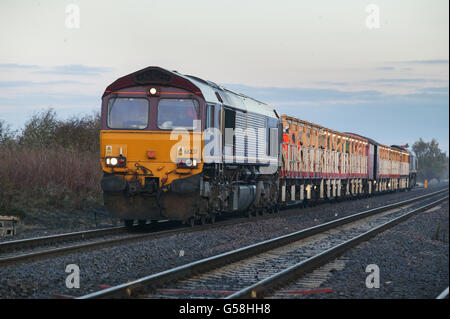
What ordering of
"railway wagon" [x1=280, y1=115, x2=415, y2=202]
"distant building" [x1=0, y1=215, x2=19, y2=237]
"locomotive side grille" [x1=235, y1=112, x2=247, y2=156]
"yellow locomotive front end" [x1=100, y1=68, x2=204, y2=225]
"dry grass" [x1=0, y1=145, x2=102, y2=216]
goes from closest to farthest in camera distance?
"distant building" [x1=0, y1=215, x2=19, y2=237] → "yellow locomotive front end" [x1=100, y1=68, x2=204, y2=225] → "locomotive side grille" [x1=235, y1=112, x2=247, y2=156] → "dry grass" [x1=0, y1=145, x2=102, y2=216] → "railway wagon" [x1=280, y1=115, x2=415, y2=202]

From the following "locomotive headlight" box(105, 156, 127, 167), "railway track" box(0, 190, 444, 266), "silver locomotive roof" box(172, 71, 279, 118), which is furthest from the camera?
"silver locomotive roof" box(172, 71, 279, 118)

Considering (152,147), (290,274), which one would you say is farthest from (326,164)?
(290,274)

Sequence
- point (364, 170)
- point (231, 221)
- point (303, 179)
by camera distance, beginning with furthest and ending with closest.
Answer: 1. point (364, 170)
2. point (303, 179)
3. point (231, 221)

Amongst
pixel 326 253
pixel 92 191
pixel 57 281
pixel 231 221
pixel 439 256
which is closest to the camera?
pixel 57 281

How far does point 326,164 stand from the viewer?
29.8 m

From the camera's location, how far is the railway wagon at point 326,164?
24281 mm

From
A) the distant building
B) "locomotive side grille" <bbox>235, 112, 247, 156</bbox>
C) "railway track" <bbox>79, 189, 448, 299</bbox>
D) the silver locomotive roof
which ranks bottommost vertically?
"railway track" <bbox>79, 189, 448, 299</bbox>

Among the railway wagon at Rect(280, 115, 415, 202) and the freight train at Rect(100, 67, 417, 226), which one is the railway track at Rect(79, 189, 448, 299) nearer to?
the freight train at Rect(100, 67, 417, 226)

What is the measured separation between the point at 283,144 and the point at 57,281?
15.4m

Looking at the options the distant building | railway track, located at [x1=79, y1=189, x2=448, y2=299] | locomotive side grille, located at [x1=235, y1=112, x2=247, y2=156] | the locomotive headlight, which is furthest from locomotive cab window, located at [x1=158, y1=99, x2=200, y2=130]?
the distant building

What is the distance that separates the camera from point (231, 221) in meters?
17.4

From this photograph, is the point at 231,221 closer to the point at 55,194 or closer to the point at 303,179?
the point at 55,194

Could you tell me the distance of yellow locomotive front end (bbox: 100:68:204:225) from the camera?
14.6 meters
